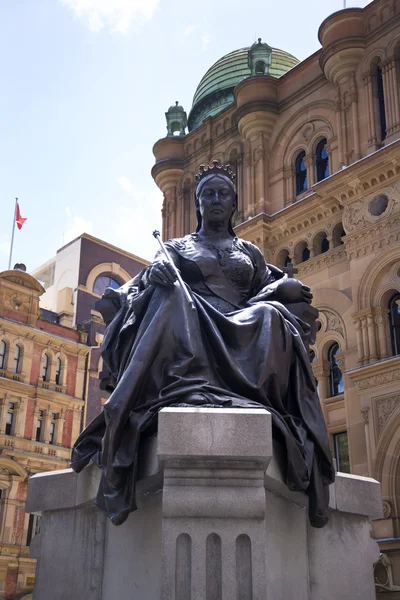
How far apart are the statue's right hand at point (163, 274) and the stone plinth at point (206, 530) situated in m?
1.03

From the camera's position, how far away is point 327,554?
4.74 m

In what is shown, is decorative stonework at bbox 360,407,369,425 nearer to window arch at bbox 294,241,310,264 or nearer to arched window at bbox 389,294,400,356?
arched window at bbox 389,294,400,356

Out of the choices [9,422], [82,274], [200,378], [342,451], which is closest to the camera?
[200,378]

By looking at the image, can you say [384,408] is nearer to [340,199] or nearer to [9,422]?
[340,199]

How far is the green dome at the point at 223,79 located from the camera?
34469 millimetres

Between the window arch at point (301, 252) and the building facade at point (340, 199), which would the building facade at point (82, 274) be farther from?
the window arch at point (301, 252)

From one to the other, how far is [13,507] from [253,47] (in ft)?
71.4

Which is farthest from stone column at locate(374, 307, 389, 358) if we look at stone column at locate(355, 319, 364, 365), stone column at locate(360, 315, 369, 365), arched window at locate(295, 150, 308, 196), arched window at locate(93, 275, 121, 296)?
arched window at locate(93, 275, 121, 296)

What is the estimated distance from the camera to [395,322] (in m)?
22.1

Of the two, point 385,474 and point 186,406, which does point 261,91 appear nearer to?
point 385,474

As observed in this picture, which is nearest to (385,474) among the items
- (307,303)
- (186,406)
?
(307,303)

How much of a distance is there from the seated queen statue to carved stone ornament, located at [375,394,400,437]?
1623 centimetres

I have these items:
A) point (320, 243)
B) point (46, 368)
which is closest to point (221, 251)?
point (320, 243)

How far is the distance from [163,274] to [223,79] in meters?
31.9
